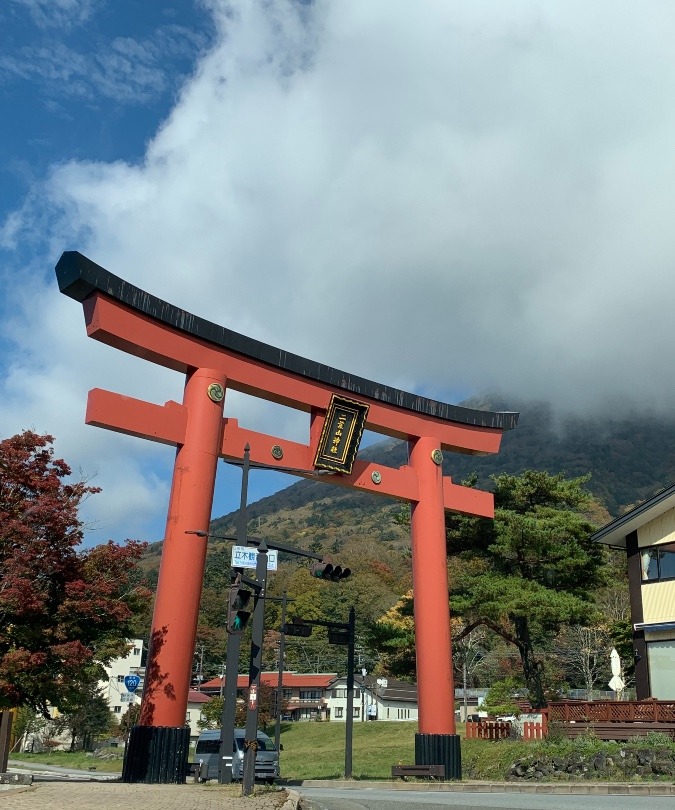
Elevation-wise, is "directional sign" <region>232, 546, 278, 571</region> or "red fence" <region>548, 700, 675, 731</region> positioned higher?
"directional sign" <region>232, 546, 278, 571</region>

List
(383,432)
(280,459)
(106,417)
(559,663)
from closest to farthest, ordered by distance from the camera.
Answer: (106,417)
(280,459)
(383,432)
(559,663)

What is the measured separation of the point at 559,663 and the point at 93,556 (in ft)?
158

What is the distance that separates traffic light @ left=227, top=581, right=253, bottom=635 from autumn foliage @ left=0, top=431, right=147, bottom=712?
3520 mm

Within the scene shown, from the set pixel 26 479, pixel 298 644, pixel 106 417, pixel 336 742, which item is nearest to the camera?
pixel 26 479

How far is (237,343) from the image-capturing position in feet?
65.2

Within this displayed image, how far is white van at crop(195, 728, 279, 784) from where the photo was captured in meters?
19.8

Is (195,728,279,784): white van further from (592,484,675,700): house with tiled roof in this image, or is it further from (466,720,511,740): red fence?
(592,484,675,700): house with tiled roof

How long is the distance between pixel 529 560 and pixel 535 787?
489 inches

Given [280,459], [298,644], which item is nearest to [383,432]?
[280,459]

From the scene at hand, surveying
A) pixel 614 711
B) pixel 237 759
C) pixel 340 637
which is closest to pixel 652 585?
pixel 614 711

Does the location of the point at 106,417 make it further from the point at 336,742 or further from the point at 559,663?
the point at 559,663

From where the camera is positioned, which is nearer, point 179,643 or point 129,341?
point 179,643

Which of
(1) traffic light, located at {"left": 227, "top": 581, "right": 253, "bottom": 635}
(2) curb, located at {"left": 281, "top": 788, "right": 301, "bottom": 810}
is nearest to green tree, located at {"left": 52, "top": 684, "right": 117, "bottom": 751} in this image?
(1) traffic light, located at {"left": 227, "top": 581, "right": 253, "bottom": 635}

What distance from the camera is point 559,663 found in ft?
188
